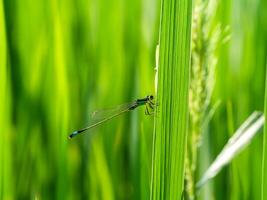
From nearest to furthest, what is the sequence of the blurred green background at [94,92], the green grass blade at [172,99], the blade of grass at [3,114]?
the green grass blade at [172,99] < the blade of grass at [3,114] < the blurred green background at [94,92]

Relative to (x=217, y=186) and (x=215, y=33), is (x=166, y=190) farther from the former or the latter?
(x=217, y=186)

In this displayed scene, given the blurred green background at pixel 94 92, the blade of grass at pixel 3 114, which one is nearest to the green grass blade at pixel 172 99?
the blurred green background at pixel 94 92

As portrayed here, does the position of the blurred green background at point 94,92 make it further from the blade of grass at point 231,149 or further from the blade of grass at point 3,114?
the blade of grass at point 231,149

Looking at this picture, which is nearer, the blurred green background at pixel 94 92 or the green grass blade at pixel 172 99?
the green grass blade at pixel 172 99

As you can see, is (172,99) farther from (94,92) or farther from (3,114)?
(94,92)

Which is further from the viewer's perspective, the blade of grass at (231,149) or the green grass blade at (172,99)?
the blade of grass at (231,149)

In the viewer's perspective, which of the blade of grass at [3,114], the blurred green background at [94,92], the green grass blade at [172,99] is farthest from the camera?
the blurred green background at [94,92]

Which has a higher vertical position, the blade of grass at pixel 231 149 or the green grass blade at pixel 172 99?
the green grass blade at pixel 172 99

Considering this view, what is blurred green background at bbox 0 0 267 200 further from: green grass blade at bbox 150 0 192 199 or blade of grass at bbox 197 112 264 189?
green grass blade at bbox 150 0 192 199
